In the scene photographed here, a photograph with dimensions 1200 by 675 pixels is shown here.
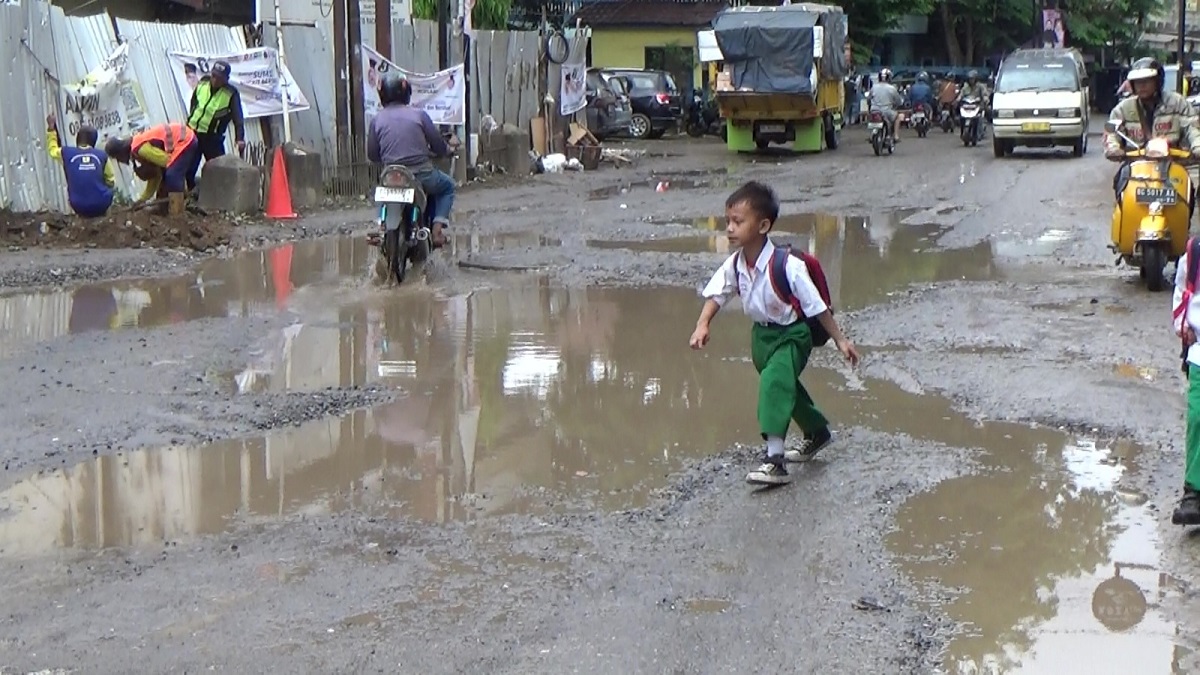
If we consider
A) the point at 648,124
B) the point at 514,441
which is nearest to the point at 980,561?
the point at 514,441

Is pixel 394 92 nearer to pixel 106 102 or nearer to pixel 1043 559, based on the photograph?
pixel 106 102

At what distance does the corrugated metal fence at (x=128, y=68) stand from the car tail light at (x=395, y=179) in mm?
4532

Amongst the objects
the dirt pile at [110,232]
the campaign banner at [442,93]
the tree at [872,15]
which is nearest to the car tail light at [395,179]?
the dirt pile at [110,232]

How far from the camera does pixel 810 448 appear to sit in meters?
6.85

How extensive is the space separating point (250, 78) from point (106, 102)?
8.09 feet

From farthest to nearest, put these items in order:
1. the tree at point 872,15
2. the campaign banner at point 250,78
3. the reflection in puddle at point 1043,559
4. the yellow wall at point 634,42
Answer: the yellow wall at point 634,42
the tree at point 872,15
the campaign banner at point 250,78
the reflection in puddle at point 1043,559

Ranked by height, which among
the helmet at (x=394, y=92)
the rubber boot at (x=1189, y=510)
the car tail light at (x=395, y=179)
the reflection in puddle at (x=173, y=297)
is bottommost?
the reflection in puddle at (x=173, y=297)

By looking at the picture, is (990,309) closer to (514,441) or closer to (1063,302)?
(1063,302)

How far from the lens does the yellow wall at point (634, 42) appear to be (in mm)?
45375

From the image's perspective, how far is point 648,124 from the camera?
117 feet

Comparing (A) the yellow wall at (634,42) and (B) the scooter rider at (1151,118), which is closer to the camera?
(B) the scooter rider at (1151,118)

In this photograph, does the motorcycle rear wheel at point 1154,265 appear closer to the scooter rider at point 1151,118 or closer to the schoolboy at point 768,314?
the scooter rider at point 1151,118

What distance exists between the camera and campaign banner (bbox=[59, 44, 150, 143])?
15086 millimetres

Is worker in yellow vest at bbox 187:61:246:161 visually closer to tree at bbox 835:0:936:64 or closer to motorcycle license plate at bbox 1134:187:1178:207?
motorcycle license plate at bbox 1134:187:1178:207
